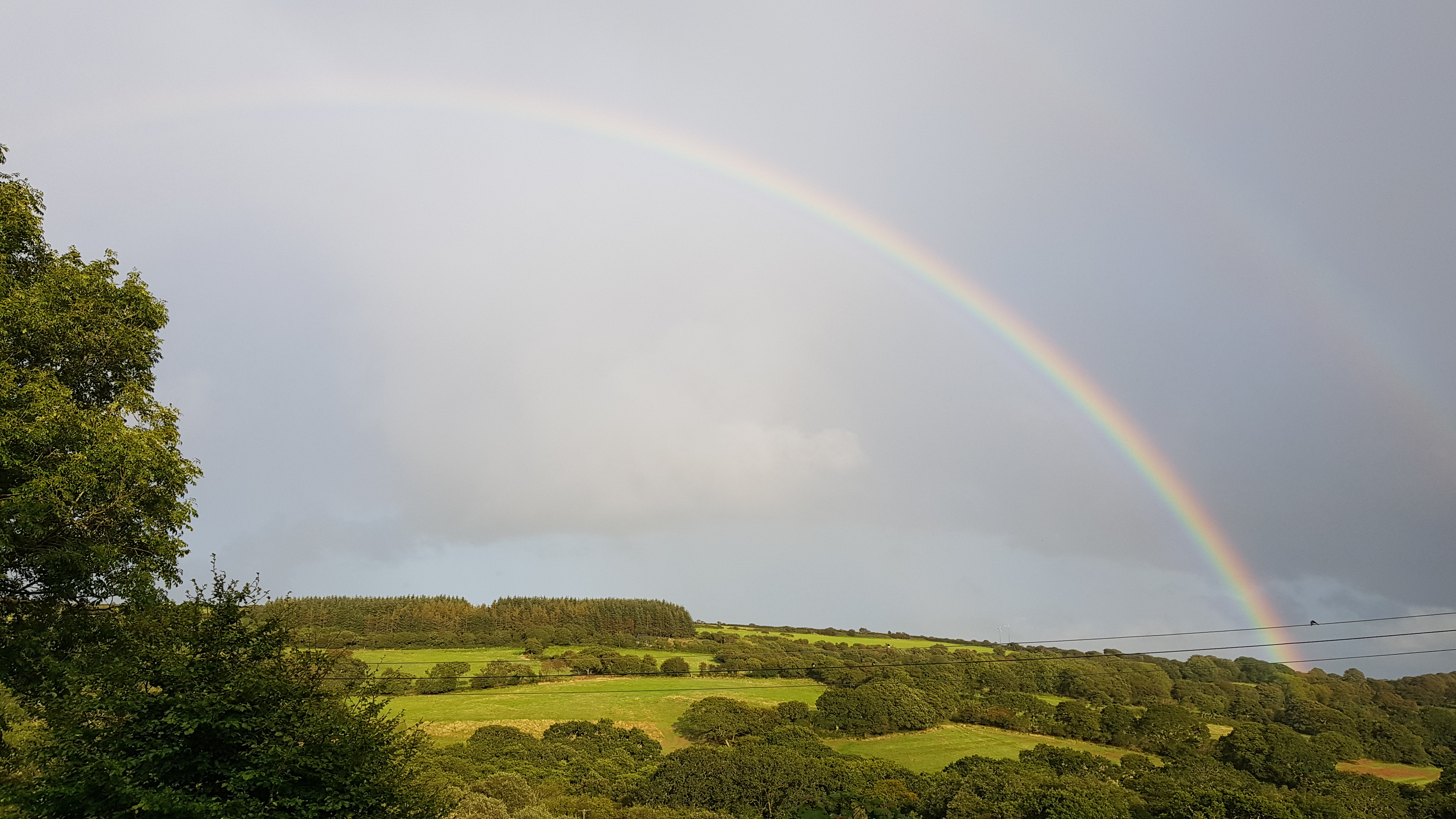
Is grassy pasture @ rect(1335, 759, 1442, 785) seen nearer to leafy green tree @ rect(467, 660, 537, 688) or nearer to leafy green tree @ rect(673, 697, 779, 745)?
leafy green tree @ rect(673, 697, 779, 745)

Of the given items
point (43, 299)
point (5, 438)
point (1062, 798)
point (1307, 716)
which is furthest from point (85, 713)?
point (1307, 716)

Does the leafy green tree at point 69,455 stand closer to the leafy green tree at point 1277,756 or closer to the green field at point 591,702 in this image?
the green field at point 591,702

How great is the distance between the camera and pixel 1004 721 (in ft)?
288

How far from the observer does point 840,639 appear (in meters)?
172

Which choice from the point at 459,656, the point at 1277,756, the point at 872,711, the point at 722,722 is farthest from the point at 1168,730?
the point at 459,656

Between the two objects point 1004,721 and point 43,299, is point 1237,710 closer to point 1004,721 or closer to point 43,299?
point 1004,721

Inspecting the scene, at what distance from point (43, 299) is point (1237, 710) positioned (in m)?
138

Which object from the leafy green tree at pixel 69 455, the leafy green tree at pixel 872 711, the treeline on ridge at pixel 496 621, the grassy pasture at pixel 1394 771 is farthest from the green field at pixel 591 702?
the leafy green tree at pixel 69 455

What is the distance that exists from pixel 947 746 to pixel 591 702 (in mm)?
40569

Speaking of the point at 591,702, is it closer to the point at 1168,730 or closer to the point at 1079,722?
the point at 1079,722

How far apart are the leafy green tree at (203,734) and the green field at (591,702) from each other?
56453 millimetres

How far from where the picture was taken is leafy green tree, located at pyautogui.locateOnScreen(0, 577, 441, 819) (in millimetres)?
12219

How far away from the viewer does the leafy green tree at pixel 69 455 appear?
39.4 ft

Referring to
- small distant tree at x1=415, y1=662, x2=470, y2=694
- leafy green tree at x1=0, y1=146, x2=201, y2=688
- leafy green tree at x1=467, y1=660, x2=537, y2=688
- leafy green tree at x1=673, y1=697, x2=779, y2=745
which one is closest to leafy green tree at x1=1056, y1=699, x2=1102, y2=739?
leafy green tree at x1=673, y1=697, x2=779, y2=745
